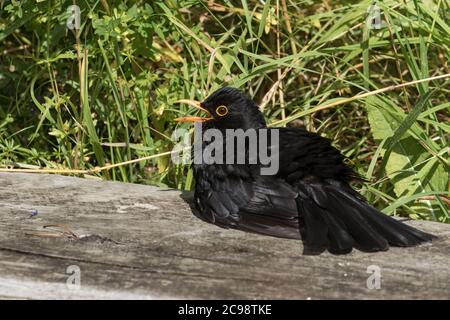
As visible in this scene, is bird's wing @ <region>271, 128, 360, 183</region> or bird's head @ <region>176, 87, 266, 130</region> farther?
bird's head @ <region>176, 87, 266, 130</region>

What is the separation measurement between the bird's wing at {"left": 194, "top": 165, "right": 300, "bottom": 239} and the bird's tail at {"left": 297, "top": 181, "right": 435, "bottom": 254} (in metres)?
0.05

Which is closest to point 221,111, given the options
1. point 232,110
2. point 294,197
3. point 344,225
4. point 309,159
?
point 232,110

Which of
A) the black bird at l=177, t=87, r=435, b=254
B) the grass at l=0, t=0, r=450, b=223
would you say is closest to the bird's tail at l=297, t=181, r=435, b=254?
the black bird at l=177, t=87, r=435, b=254

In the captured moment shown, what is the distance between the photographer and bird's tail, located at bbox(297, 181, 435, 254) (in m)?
2.93

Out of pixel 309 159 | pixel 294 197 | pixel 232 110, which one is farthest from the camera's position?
pixel 232 110

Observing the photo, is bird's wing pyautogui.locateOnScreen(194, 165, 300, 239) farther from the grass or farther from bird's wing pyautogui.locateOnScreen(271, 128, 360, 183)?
the grass

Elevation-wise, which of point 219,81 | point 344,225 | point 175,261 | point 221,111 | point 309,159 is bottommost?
point 175,261

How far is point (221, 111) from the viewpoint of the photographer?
149 inches

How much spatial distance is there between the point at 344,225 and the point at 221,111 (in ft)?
3.03

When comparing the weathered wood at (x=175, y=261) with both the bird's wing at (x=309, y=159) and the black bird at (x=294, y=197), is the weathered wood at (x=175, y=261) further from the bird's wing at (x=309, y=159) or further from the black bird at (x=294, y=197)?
the bird's wing at (x=309, y=159)

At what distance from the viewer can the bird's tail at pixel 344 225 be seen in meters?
2.93

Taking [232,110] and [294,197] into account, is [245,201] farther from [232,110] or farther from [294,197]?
[232,110]
